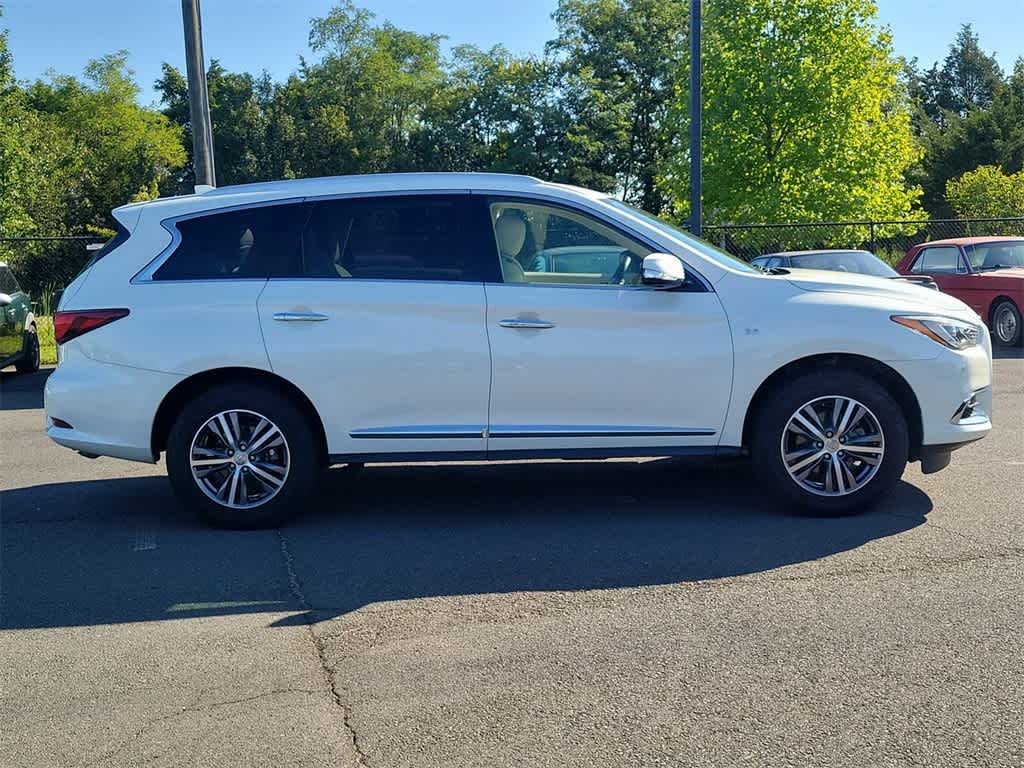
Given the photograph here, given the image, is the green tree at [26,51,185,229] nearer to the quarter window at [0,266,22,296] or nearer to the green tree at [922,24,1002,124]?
the quarter window at [0,266,22,296]

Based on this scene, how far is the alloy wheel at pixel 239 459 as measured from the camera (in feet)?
19.8

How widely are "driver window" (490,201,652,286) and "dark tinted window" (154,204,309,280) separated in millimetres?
1137

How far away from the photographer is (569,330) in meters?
5.99

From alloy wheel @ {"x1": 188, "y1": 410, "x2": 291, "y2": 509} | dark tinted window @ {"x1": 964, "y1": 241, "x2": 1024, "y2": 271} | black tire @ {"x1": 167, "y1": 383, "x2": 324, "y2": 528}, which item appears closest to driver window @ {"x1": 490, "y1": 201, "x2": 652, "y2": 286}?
black tire @ {"x1": 167, "y1": 383, "x2": 324, "y2": 528}

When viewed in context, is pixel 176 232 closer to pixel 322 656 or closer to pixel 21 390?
pixel 322 656

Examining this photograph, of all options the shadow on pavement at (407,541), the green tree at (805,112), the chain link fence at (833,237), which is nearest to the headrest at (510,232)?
the shadow on pavement at (407,541)

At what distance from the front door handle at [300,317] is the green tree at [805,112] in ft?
86.4

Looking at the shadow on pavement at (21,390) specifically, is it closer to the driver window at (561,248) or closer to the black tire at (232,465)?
the black tire at (232,465)

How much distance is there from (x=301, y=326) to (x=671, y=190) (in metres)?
29.6

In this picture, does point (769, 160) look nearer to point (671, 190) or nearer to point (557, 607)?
point (671, 190)

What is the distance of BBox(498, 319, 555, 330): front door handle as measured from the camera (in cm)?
596

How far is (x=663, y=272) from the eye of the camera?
230 inches

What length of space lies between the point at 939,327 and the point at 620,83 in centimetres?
5957

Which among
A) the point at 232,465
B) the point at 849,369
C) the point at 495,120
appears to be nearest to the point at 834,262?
the point at 849,369
